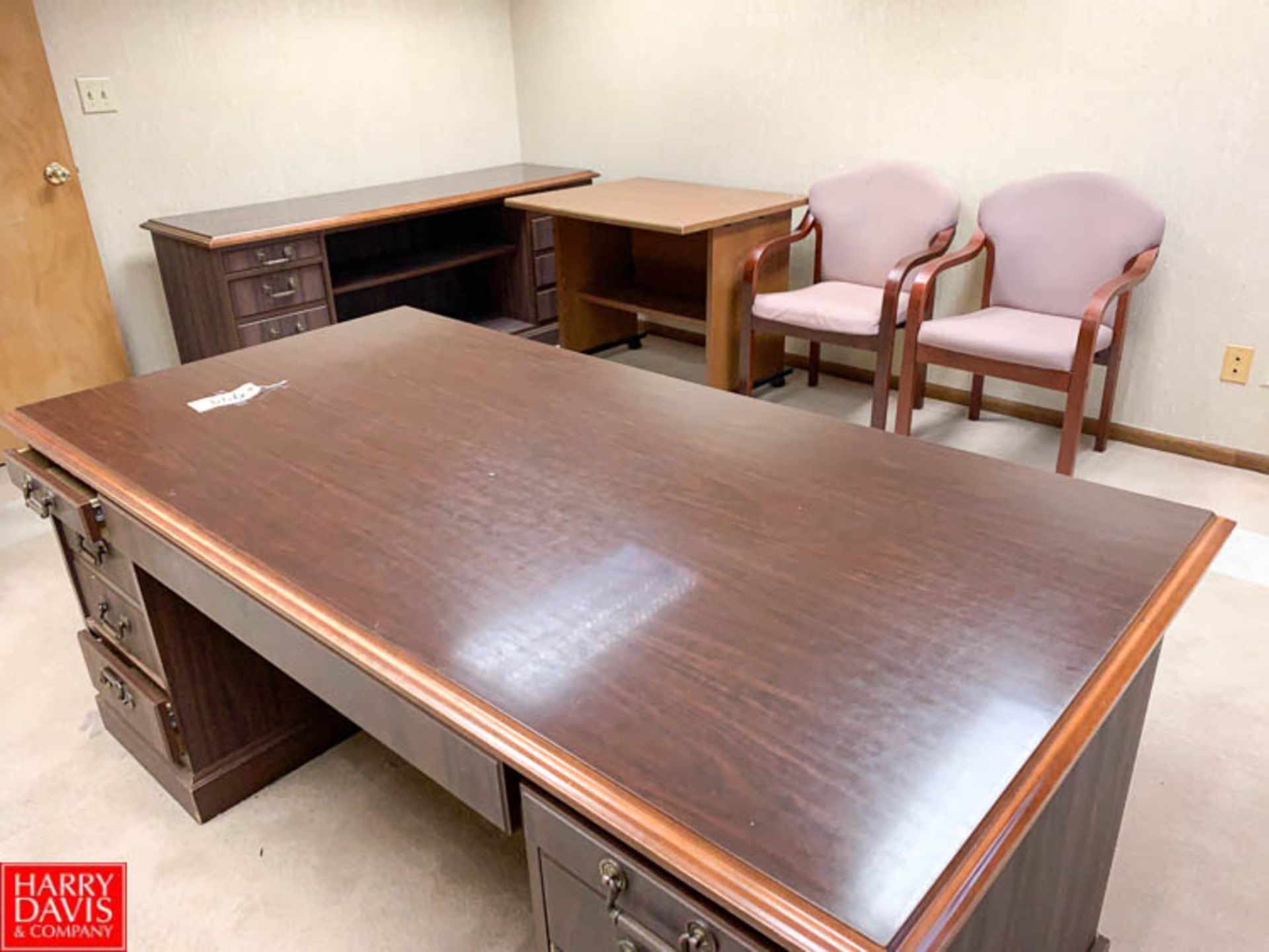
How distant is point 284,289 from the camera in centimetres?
331

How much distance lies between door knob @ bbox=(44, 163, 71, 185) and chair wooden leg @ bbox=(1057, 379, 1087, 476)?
3.29 m

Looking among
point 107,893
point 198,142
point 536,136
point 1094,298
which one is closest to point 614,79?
point 536,136

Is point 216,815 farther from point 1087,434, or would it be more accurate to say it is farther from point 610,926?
point 1087,434

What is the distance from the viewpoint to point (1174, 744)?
186cm

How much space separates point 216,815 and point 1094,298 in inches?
99.1

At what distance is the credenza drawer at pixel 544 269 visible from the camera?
4.07 meters

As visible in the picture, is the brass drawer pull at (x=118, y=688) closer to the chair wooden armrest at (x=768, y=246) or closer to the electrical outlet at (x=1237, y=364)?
the chair wooden armrest at (x=768, y=246)

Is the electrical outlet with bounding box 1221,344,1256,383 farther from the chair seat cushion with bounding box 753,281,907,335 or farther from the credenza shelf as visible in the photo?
the credenza shelf

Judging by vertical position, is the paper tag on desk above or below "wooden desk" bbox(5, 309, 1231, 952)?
above

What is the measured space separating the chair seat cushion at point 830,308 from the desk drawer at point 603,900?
2.40 metres

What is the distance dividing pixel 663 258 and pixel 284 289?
62.7 inches

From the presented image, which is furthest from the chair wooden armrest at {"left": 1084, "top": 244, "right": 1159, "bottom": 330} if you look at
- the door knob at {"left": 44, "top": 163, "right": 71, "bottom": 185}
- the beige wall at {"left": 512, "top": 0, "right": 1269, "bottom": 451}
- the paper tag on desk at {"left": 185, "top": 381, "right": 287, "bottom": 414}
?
the door knob at {"left": 44, "top": 163, "right": 71, "bottom": 185}

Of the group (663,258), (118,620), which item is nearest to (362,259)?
(663,258)

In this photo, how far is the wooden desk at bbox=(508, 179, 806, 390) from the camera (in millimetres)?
3295
